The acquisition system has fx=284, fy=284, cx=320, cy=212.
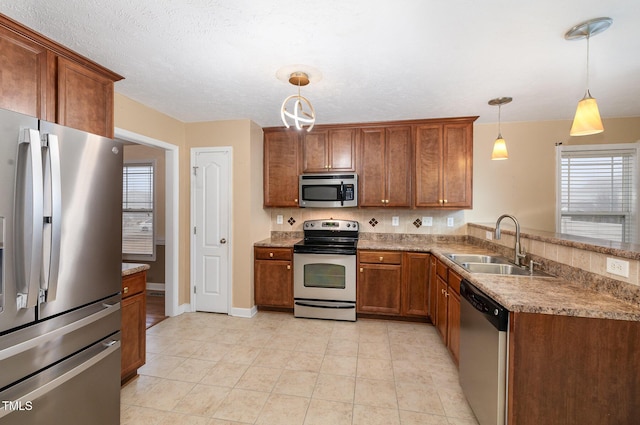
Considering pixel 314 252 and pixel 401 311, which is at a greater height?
pixel 314 252

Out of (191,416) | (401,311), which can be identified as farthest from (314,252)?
(191,416)

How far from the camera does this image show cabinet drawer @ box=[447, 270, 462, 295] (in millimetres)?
2254

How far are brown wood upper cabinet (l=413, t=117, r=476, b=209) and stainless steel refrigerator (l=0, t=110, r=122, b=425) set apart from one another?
3050mm

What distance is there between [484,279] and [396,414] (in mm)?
1049

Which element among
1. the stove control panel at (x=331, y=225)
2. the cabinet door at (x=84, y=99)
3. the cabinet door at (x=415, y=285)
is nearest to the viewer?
the cabinet door at (x=84, y=99)

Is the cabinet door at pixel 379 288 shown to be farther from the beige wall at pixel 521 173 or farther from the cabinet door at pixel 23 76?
the cabinet door at pixel 23 76

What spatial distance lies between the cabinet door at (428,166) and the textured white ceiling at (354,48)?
54 cm

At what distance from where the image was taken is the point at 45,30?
67.2 inches

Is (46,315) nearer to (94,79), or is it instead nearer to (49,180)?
(49,180)

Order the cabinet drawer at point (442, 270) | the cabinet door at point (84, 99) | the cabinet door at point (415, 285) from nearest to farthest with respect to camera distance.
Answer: the cabinet door at point (84, 99) < the cabinet drawer at point (442, 270) < the cabinet door at point (415, 285)

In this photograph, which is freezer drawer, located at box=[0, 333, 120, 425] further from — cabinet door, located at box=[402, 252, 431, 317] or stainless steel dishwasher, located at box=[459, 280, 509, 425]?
cabinet door, located at box=[402, 252, 431, 317]

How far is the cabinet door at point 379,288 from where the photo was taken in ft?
10.8

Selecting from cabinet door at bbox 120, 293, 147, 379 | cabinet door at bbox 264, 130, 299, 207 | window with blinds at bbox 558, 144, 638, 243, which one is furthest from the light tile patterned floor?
window with blinds at bbox 558, 144, 638, 243

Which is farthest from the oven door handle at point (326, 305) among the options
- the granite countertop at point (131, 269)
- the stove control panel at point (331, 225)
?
the granite countertop at point (131, 269)
